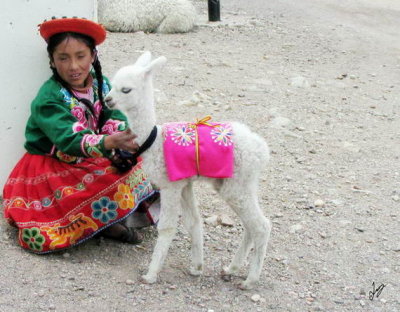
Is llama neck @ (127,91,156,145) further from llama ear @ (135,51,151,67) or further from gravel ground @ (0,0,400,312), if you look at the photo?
gravel ground @ (0,0,400,312)

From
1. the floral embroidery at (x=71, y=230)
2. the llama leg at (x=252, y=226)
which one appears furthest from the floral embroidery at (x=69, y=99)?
the llama leg at (x=252, y=226)

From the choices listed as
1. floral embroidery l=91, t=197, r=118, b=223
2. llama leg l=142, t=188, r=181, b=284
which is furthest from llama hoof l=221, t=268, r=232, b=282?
floral embroidery l=91, t=197, r=118, b=223

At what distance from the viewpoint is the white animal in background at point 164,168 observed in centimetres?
313

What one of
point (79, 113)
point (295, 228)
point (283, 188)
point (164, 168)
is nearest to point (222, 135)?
point (164, 168)

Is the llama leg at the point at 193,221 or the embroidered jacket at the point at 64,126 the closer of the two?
the embroidered jacket at the point at 64,126

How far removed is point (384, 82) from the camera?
7.86 metres

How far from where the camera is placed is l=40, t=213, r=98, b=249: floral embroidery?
145 inches

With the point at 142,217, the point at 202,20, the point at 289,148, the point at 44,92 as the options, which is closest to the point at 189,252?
the point at 142,217

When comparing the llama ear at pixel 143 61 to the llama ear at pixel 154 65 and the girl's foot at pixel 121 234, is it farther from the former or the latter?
the girl's foot at pixel 121 234

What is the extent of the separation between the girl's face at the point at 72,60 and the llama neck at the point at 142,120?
0.61 meters

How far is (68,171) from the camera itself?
3.79 meters

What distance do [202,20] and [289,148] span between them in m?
5.43

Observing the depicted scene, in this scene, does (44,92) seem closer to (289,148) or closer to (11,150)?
(11,150)

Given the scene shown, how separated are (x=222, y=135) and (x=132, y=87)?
542mm
